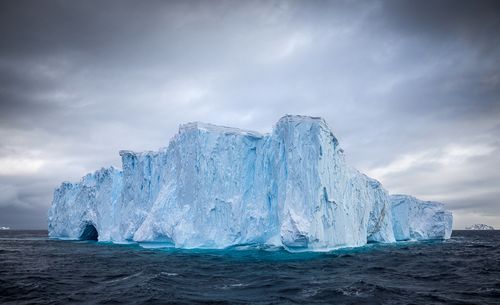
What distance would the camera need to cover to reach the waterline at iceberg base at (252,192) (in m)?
25.0

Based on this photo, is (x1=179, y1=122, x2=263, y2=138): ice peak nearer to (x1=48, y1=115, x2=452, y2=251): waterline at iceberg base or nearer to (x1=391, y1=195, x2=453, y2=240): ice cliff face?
(x1=48, y1=115, x2=452, y2=251): waterline at iceberg base

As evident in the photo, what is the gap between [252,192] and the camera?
92.1 feet

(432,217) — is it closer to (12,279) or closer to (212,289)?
(212,289)

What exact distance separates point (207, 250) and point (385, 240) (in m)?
18.2

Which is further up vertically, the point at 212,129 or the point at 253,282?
the point at 212,129

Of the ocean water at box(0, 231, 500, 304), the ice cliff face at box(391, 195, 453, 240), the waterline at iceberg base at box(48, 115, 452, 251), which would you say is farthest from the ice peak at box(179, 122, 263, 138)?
the ice cliff face at box(391, 195, 453, 240)

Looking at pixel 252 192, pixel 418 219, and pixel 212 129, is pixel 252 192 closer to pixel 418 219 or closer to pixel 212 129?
pixel 212 129

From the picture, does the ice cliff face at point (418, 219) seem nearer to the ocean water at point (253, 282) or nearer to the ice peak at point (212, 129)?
the ice peak at point (212, 129)

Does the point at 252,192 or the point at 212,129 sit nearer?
the point at 252,192

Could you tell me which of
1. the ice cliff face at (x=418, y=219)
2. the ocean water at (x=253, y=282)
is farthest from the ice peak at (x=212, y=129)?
the ice cliff face at (x=418, y=219)

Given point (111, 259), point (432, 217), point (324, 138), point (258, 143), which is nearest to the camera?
point (111, 259)

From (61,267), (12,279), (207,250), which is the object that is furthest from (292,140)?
(12,279)

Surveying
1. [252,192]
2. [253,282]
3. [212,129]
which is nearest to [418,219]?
[252,192]

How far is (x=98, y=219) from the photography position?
130 feet
